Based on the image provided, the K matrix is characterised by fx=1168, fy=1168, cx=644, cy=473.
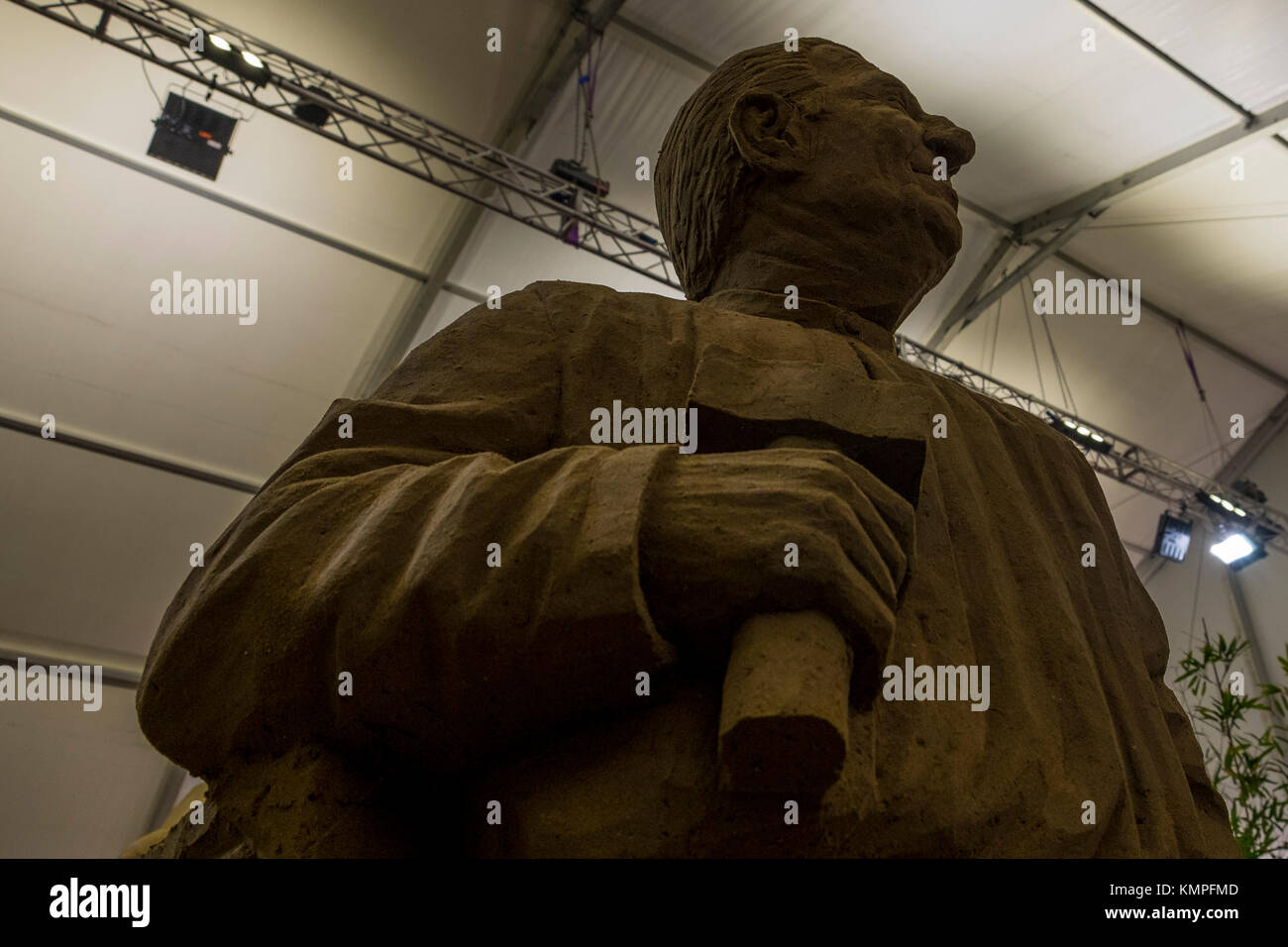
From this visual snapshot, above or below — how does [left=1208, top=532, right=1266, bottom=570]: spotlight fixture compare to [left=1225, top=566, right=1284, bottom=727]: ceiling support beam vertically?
above

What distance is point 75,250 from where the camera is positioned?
26.6 feet

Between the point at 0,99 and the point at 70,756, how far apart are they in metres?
4.76

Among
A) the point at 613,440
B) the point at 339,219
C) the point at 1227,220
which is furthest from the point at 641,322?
the point at 1227,220

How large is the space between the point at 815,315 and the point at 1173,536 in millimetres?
10364

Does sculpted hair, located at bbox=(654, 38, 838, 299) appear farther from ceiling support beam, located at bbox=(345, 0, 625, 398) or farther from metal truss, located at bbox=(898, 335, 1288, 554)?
metal truss, located at bbox=(898, 335, 1288, 554)

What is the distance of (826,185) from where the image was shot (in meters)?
2.40

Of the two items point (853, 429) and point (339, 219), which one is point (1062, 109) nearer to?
point (339, 219)

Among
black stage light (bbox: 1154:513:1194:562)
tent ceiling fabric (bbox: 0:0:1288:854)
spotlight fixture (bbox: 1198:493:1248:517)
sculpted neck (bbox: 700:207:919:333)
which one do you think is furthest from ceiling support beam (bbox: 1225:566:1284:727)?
sculpted neck (bbox: 700:207:919:333)

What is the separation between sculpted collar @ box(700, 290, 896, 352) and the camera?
2352 mm

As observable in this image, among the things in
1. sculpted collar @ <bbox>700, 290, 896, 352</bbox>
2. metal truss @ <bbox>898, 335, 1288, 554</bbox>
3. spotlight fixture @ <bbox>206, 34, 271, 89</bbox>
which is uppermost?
spotlight fixture @ <bbox>206, 34, 271, 89</bbox>

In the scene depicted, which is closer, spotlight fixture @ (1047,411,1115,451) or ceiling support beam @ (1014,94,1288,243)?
ceiling support beam @ (1014,94,1288,243)

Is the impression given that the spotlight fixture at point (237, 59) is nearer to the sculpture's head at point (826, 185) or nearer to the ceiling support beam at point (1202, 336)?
the sculpture's head at point (826, 185)

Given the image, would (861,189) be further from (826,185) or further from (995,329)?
(995,329)

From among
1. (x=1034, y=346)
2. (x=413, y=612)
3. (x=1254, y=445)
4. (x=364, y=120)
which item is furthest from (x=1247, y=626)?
(x=413, y=612)
